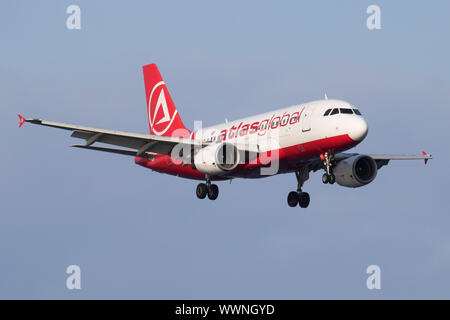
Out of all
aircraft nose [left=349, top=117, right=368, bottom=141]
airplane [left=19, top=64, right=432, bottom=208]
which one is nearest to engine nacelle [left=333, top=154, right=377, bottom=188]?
airplane [left=19, top=64, right=432, bottom=208]

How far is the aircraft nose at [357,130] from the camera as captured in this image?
155 feet

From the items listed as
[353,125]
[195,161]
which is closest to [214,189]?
[195,161]

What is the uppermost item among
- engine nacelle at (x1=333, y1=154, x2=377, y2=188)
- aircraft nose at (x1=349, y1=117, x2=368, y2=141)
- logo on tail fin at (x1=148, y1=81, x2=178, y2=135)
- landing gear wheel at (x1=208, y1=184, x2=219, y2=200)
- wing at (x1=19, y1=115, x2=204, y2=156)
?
logo on tail fin at (x1=148, y1=81, x2=178, y2=135)

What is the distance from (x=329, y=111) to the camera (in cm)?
4838

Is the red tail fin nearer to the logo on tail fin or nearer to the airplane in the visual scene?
the logo on tail fin

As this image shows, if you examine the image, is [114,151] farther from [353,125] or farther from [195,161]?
[353,125]

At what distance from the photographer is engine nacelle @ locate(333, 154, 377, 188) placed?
53.8 meters

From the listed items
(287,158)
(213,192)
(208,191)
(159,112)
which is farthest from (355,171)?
(159,112)

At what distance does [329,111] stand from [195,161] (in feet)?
28.5

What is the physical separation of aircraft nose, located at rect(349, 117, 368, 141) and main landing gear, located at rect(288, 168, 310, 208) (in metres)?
7.85

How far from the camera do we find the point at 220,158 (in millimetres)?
50906

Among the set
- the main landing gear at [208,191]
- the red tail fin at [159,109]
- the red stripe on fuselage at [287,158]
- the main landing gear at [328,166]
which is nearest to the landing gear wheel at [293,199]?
the red stripe on fuselage at [287,158]

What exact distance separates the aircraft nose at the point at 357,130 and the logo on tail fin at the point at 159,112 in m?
18.2

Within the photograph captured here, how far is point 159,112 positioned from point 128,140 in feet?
35.4
